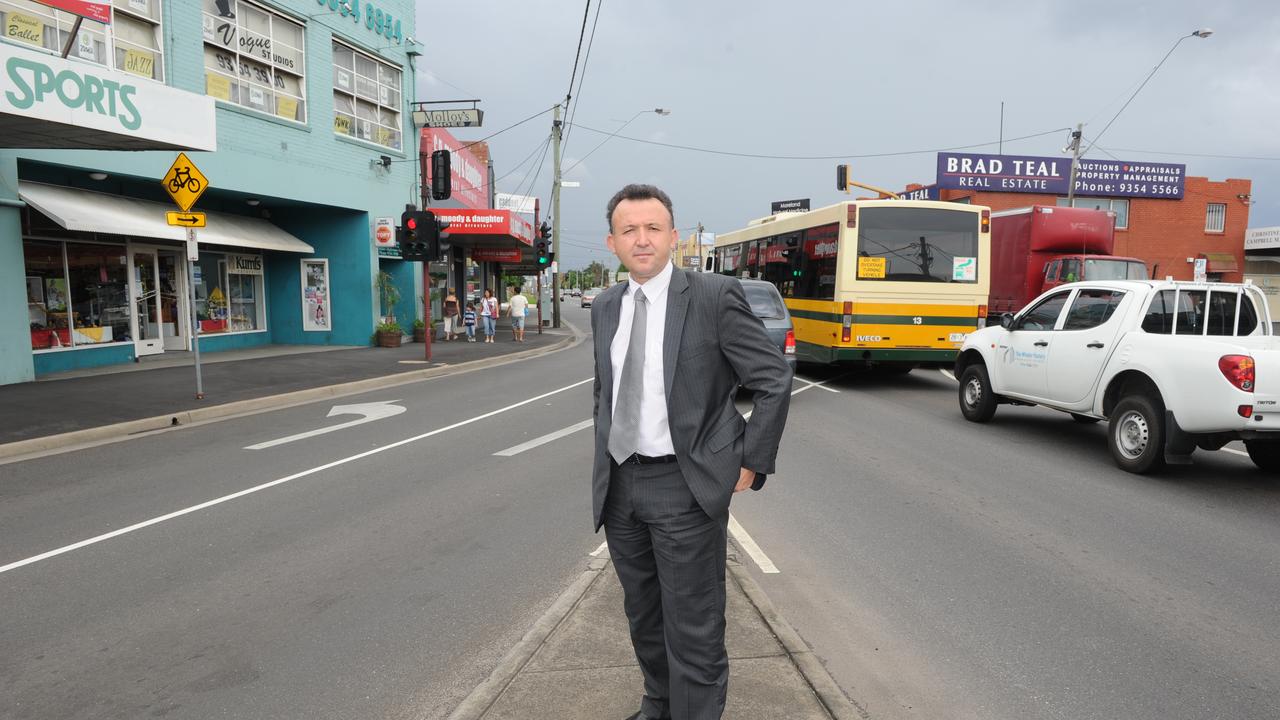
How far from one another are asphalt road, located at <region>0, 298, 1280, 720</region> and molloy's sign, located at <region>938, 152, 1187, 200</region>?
31000 millimetres

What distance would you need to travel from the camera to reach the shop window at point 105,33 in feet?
40.3

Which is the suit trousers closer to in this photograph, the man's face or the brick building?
the man's face

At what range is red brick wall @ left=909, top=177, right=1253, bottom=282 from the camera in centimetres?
3622

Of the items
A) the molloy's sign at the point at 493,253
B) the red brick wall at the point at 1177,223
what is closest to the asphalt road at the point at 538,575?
the molloy's sign at the point at 493,253

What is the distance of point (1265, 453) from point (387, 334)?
63.1ft

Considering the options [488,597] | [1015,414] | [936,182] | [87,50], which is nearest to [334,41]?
[87,50]

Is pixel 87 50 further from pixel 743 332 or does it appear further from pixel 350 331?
pixel 743 332

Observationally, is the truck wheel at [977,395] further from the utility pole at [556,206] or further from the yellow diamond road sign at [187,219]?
the utility pole at [556,206]

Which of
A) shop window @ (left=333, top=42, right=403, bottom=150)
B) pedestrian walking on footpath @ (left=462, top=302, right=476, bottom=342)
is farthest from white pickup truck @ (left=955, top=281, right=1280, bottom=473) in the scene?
pedestrian walking on footpath @ (left=462, top=302, right=476, bottom=342)

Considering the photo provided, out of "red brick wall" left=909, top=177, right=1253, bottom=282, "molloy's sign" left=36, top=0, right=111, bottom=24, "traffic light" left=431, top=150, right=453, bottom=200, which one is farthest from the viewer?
"red brick wall" left=909, top=177, right=1253, bottom=282

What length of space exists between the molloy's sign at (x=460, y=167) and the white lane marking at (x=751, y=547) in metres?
20.8

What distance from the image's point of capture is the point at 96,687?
3395 mm

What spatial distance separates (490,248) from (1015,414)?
25.7 meters

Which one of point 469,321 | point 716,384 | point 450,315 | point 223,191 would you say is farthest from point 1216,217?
point 716,384
